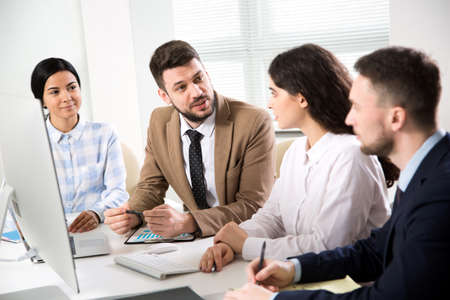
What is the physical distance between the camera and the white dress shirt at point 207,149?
7.34ft

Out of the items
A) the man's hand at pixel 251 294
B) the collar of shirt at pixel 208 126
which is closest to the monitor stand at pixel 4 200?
the man's hand at pixel 251 294

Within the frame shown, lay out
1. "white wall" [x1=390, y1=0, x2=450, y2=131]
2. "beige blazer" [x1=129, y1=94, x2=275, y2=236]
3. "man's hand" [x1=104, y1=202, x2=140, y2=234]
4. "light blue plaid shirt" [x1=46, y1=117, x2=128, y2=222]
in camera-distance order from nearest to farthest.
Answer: "man's hand" [x1=104, y1=202, x2=140, y2=234]
"beige blazer" [x1=129, y1=94, x2=275, y2=236]
"light blue plaid shirt" [x1=46, y1=117, x2=128, y2=222]
"white wall" [x1=390, y1=0, x2=450, y2=131]

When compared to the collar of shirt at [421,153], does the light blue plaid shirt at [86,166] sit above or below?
below

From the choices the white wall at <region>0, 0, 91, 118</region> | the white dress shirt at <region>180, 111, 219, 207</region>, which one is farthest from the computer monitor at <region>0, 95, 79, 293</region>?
the white wall at <region>0, 0, 91, 118</region>

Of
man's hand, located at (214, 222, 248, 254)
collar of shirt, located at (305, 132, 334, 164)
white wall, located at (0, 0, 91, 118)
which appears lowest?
man's hand, located at (214, 222, 248, 254)

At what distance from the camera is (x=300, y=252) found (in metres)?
1.46

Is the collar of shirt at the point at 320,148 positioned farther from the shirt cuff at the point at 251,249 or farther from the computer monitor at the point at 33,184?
the computer monitor at the point at 33,184

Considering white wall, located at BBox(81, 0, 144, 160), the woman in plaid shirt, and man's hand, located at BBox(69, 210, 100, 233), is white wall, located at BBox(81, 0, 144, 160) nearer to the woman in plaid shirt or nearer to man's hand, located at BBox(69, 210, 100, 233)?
the woman in plaid shirt

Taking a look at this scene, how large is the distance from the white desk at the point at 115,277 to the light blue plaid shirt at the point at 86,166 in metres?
0.81

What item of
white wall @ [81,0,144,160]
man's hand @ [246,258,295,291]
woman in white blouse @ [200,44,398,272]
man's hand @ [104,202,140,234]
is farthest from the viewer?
white wall @ [81,0,144,160]

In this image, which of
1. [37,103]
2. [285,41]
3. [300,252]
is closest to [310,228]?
[300,252]

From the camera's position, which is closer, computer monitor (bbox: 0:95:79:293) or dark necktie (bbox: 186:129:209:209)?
computer monitor (bbox: 0:95:79:293)

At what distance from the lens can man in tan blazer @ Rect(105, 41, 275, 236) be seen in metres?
2.14

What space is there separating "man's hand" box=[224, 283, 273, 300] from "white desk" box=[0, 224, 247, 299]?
5.1 inches
